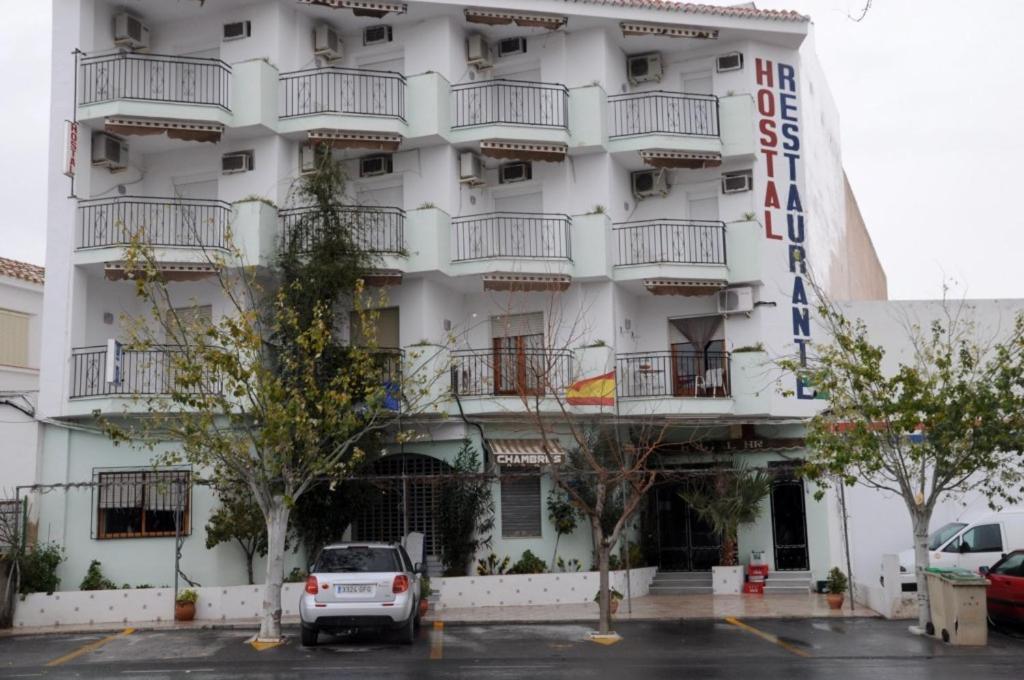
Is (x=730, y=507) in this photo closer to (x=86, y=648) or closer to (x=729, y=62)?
(x=729, y=62)

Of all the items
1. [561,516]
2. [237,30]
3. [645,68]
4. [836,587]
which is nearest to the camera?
[836,587]

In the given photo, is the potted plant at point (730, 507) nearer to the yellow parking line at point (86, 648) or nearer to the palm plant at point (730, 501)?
the palm plant at point (730, 501)

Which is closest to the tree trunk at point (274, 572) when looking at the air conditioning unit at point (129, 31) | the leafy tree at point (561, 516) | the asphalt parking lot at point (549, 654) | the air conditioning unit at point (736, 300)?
Answer: the asphalt parking lot at point (549, 654)

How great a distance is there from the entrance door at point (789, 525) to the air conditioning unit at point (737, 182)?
7.30 metres

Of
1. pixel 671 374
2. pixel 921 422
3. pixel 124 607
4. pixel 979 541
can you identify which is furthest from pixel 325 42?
pixel 979 541

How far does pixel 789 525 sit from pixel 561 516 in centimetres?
594

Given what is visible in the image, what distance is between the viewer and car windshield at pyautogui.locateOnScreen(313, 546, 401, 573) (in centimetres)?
1800

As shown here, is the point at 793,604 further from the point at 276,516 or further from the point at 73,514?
the point at 73,514

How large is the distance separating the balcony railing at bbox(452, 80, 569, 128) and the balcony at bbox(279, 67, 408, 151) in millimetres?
1498

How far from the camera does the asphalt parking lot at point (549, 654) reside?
1520 centimetres

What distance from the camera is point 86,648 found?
19.1 m

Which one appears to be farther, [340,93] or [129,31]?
[129,31]

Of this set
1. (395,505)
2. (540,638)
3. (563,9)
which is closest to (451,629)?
(540,638)

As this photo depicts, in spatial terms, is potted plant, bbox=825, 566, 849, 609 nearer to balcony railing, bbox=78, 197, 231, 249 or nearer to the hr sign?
the hr sign
